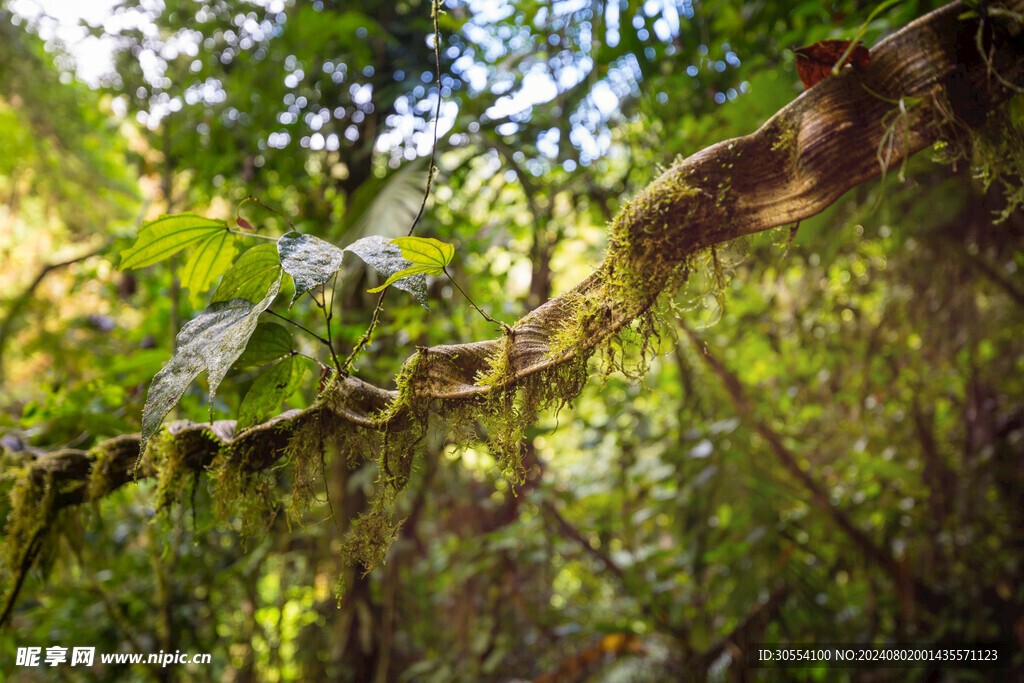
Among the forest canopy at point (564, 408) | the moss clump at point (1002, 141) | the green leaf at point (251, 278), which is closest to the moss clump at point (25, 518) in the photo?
the forest canopy at point (564, 408)

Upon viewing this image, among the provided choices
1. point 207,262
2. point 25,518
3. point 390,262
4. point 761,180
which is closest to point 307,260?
point 390,262

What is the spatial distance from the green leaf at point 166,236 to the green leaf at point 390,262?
26 cm

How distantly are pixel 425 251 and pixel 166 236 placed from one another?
14.7 inches

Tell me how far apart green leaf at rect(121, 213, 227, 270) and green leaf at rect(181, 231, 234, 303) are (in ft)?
0.09

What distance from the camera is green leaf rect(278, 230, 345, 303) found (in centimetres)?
54

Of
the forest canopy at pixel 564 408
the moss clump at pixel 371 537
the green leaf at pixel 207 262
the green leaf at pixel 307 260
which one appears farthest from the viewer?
the forest canopy at pixel 564 408

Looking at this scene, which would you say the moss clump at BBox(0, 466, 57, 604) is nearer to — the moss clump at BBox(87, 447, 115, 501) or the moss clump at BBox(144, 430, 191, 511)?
the moss clump at BBox(87, 447, 115, 501)

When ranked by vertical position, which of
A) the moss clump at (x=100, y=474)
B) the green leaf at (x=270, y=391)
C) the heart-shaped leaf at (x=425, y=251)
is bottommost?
the moss clump at (x=100, y=474)

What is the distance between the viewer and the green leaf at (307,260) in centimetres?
54

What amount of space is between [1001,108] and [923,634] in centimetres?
218

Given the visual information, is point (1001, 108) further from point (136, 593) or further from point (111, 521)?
point (111, 521)

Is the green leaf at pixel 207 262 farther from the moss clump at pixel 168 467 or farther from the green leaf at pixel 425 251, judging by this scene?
the green leaf at pixel 425 251

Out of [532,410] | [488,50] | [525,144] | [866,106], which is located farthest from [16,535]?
[488,50]

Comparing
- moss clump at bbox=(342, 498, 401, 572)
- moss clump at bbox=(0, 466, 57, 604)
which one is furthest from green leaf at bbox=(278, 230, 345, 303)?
moss clump at bbox=(0, 466, 57, 604)
